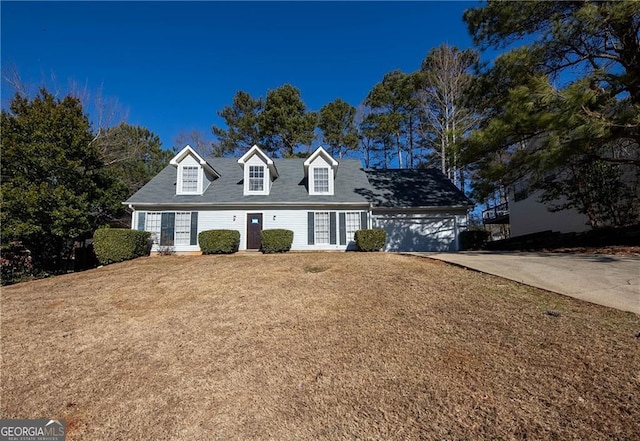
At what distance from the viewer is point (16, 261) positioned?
14148 mm

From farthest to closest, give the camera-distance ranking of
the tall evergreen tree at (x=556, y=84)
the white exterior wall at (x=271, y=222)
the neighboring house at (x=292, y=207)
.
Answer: the white exterior wall at (x=271, y=222)
the neighboring house at (x=292, y=207)
the tall evergreen tree at (x=556, y=84)

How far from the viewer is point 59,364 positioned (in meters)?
4.25

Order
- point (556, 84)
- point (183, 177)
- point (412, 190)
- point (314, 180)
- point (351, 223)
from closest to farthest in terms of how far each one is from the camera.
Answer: point (556, 84) → point (351, 223) → point (183, 177) → point (314, 180) → point (412, 190)

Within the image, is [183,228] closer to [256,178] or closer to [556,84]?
[256,178]

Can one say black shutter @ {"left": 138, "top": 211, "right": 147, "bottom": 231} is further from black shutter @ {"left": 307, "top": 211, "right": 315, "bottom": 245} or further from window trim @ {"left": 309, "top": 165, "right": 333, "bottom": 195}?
window trim @ {"left": 309, "top": 165, "right": 333, "bottom": 195}

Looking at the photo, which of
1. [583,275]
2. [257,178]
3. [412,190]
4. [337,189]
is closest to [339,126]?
[412,190]

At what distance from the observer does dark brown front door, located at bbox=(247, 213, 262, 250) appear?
14992 millimetres

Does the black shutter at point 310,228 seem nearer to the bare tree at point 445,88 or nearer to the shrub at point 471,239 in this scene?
the shrub at point 471,239

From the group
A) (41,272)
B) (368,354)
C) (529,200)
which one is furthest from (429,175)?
(41,272)

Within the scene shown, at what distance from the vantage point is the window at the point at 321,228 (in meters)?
15.2

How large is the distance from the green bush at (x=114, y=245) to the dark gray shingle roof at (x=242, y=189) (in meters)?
2.49

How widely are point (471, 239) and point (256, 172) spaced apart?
11059 millimetres

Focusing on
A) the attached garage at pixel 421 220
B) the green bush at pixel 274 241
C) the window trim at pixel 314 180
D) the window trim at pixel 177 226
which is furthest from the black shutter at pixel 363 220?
the window trim at pixel 177 226

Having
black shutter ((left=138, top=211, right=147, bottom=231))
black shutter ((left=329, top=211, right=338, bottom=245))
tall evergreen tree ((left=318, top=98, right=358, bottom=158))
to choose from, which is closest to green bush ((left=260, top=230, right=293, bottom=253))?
black shutter ((left=329, top=211, right=338, bottom=245))
